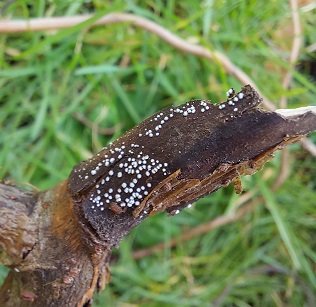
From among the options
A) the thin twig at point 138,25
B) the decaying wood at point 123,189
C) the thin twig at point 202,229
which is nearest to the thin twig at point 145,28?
the thin twig at point 138,25

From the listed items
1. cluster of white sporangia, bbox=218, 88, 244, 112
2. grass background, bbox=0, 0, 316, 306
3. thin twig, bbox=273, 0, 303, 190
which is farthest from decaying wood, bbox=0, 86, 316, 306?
thin twig, bbox=273, 0, 303, 190

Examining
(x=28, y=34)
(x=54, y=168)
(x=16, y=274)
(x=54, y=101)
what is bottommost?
(x=16, y=274)

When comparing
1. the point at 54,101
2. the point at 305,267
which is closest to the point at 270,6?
the point at 54,101

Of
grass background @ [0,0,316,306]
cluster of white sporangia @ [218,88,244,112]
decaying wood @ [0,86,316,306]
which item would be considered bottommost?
decaying wood @ [0,86,316,306]

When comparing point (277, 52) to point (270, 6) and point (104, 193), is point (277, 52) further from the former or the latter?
point (104, 193)

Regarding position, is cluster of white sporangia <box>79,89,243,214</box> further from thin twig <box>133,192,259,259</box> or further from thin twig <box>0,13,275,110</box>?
thin twig <box>133,192,259,259</box>

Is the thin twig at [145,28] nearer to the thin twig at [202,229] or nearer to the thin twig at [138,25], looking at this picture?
the thin twig at [138,25]
